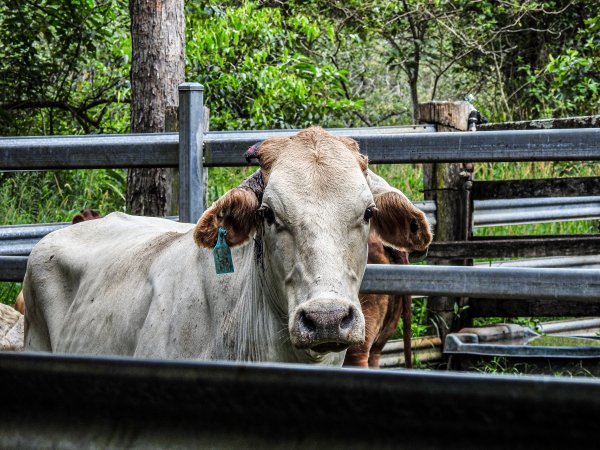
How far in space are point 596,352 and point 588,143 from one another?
110 inches

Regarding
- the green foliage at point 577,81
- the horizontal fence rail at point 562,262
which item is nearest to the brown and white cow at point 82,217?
the horizontal fence rail at point 562,262

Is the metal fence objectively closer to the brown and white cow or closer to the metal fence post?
the metal fence post

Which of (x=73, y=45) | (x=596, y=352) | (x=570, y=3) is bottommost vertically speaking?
(x=596, y=352)

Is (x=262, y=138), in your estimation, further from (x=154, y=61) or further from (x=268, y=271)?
(x=154, y=61)

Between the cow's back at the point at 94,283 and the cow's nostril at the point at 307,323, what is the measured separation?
1.13 meters

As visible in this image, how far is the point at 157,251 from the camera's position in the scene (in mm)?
4125

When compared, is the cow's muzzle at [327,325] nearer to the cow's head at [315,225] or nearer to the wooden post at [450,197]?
the cow's head at [315,225]

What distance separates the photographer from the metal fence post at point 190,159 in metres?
4.32

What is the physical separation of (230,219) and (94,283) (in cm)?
122

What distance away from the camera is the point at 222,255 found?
3.50 metres

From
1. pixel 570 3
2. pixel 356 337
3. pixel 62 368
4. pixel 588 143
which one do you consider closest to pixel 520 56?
pixel 570 3

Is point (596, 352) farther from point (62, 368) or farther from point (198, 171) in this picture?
point (62, 368)

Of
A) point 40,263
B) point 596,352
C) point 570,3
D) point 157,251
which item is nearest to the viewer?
point 157,251

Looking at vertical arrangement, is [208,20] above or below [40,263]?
above
